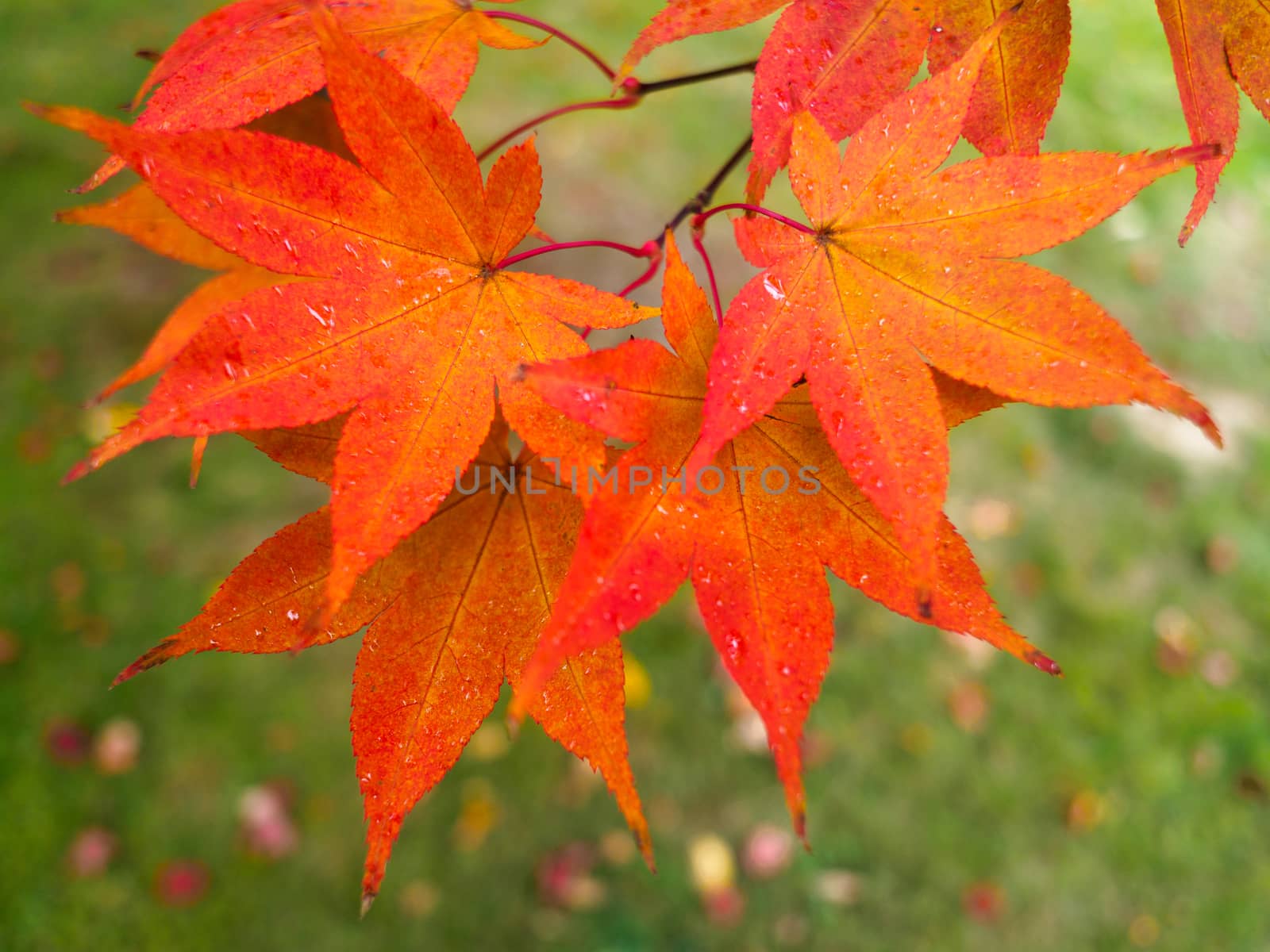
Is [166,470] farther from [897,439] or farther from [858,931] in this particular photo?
[897,439]

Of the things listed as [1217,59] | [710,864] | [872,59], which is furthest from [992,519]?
[872,59]

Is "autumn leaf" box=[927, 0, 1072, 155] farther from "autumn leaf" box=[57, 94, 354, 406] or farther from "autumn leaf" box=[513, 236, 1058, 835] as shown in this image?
"autumn leaf" box=[57, 94, 354, 406]

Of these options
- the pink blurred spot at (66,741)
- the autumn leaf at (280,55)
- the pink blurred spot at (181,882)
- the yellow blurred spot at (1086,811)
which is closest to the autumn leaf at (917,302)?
the autumn leaf at (280,55)

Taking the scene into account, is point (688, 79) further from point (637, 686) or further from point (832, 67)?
point (637, 686)

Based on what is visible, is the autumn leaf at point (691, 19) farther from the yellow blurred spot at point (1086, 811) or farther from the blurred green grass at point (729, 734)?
the yellow blurred spot at point (1086, 811)

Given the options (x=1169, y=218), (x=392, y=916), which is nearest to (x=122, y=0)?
(x=392, y=916)
